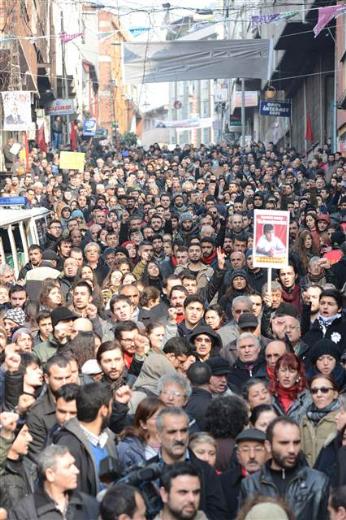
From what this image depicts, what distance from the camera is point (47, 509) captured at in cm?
723

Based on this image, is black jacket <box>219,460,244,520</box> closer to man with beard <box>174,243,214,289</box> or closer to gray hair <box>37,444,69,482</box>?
gray hair <box>37,444,69,482</box>

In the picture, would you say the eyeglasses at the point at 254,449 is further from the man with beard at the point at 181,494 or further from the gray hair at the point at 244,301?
the gray hair at the point at 244,301

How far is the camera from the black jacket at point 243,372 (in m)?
11.1

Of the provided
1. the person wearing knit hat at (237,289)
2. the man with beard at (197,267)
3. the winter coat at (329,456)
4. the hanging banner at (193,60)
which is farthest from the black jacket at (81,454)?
the hanging banner at (193,60)

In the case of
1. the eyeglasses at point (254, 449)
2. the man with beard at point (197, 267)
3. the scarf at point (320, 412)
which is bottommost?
the man with beard at point (197, 267)

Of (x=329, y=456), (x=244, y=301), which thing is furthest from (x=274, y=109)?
(x=329, y=456)

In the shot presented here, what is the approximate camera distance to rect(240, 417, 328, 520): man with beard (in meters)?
7.64

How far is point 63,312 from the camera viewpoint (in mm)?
12062

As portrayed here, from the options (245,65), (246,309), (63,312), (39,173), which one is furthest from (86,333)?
(245,65)

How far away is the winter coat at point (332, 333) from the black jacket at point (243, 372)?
1.58 meters

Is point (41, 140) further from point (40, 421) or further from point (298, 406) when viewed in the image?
point (40, 421)

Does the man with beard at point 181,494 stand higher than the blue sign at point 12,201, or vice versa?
the man with beard at point 181,494

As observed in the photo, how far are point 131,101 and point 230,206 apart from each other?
120 meters

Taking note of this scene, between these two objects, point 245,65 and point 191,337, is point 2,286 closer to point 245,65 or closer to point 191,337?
point 191,337
